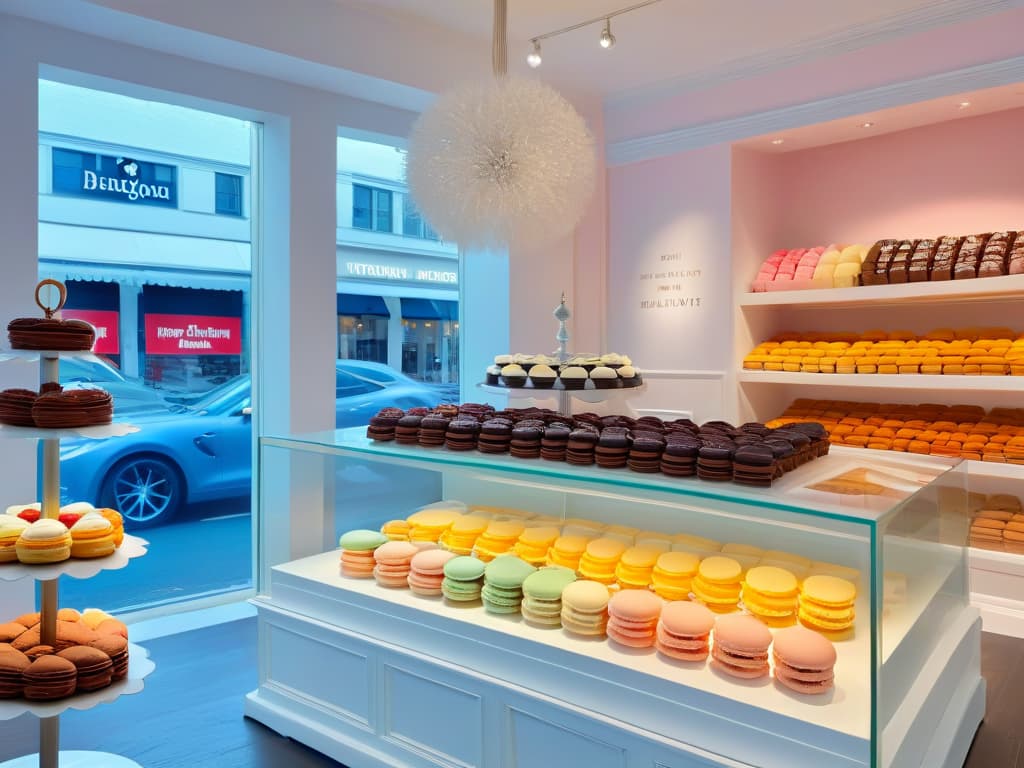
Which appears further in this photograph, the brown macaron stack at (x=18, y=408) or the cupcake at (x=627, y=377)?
the cupcake at (x=627, y=377)

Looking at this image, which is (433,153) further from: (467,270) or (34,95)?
(467,270)

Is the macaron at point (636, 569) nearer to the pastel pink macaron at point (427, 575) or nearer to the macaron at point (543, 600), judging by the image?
the macaron at point (543, 600)

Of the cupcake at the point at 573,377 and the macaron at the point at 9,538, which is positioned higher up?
the cupcake at the point at 573,377

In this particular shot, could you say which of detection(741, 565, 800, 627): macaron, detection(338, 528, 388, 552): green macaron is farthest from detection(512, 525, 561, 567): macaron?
→ detection(741, 565, 800, 627): macaron

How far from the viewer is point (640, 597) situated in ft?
7.47

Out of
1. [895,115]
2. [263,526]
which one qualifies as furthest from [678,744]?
[895,115]

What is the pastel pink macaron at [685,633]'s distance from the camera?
6.89 ft

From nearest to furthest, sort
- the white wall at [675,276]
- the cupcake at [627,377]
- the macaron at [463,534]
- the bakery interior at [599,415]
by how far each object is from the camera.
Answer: the bakery interior at [599,415]
the macaron at [463,534]
the cupcake at [627,377]
the white wall at [675,276]

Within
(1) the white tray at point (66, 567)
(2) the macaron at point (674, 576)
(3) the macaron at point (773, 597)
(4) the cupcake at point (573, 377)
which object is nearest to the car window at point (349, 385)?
(4) the cupcake at point (573, 377)

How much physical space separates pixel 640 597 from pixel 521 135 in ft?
5.67

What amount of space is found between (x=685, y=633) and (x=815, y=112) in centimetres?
397

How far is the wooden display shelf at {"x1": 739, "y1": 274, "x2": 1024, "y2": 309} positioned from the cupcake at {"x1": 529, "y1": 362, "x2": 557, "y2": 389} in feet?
7.41

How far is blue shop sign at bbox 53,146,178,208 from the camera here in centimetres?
400

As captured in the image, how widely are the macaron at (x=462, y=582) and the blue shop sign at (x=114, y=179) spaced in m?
2.93
